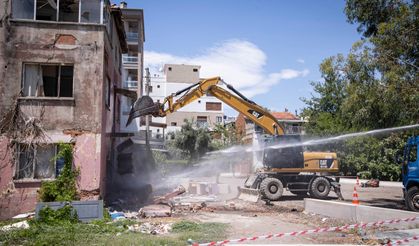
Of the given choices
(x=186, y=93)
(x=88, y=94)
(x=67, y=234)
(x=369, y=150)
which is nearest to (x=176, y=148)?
(x=369, y=150)

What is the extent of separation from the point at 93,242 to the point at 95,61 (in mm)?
7830

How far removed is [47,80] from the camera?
49.9ft

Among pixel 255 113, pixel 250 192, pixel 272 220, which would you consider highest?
pixel 255 113

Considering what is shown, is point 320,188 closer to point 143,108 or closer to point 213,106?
point 143,108

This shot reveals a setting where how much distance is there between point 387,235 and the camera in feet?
33.6

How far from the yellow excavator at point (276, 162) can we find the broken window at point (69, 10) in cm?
558

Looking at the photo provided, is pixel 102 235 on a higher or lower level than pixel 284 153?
lower

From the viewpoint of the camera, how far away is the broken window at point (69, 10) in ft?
53.1

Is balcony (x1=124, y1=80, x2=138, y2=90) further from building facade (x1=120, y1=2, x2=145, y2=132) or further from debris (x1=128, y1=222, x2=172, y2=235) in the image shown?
debris (x1=128, y1=222, x2=172, y2=235)

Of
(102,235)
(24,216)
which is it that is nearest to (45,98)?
(24,216)

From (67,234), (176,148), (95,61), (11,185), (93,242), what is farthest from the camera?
(176,148)

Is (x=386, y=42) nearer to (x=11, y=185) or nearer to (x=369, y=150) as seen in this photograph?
(x=11, y=185)

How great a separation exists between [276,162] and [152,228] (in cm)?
913

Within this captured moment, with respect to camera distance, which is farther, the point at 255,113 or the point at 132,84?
the point at 132,84
